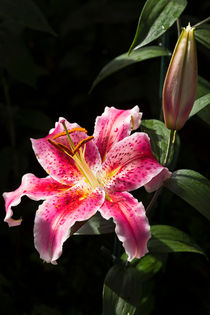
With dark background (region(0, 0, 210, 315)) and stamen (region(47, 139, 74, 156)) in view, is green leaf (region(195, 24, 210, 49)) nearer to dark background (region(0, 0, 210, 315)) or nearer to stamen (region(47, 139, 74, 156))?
dark background (region(0, 0, 210, 315))

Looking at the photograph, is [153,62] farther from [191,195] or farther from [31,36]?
[191,195]

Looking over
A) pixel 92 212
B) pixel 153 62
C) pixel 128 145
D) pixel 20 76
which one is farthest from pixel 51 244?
pixel 153 62

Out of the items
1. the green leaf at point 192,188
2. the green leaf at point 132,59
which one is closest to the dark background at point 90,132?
the green leaf at point 132,59

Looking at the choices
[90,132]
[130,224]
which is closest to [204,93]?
[130,224]

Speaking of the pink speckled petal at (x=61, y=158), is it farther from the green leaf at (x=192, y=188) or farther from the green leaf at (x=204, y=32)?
the green leaf at (x=204, y=32)

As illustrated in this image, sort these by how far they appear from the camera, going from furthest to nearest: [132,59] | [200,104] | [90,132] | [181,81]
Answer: [90,132] → [132,59] → [200,104] → [181,81]

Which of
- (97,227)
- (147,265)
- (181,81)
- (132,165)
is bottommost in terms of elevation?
(147,265)

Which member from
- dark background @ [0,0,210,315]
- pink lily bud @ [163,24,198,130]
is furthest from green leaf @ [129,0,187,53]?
dark background @ [0,0,210,315]

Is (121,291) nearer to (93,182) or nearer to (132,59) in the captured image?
(93,182)
